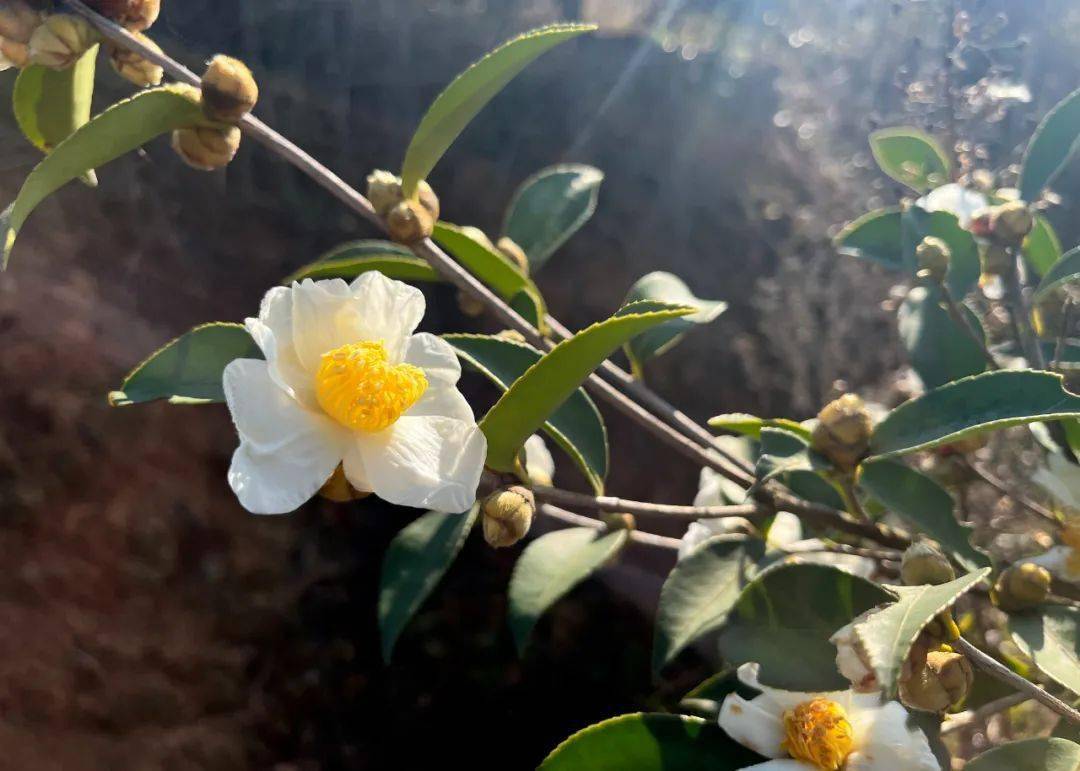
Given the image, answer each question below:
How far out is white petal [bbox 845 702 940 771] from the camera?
646 millimetres

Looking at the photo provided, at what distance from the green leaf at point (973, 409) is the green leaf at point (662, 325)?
0.29 metres

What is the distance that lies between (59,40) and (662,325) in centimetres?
69

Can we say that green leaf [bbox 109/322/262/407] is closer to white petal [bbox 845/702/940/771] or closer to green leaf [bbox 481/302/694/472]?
green leaf [bbox 481/302/694/472]

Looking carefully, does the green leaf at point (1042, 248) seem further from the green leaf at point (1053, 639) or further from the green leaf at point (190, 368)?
the green leaf at point (190, 368)

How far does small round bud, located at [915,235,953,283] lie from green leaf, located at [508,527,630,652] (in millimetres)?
421

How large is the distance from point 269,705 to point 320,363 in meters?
1.14

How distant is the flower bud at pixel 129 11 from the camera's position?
0.71 metres

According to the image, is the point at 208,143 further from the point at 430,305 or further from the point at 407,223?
the point at 430,305

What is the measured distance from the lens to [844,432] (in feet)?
2.44

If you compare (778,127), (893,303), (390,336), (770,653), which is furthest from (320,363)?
(778,127)

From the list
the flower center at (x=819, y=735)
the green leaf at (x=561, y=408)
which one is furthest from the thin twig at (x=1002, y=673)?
the green leaf at (x=561, y=408)

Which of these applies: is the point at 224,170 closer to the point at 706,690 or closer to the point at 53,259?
the point at 53,259

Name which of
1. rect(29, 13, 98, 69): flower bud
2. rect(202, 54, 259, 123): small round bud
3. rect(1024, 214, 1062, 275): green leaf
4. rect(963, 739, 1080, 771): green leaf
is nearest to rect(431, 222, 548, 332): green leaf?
rect(202, 54, 259, 123): small round bud

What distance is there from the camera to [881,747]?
0.67 m
